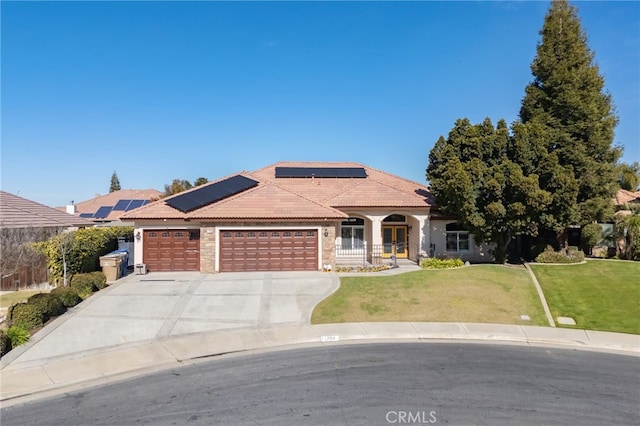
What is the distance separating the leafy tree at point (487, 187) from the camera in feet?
66.0

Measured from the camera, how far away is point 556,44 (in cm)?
2319

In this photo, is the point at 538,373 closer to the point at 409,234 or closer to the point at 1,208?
the point at 409,234

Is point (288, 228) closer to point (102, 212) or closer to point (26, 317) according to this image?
point (26, 317)

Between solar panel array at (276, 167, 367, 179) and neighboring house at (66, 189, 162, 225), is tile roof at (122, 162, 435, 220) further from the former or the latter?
neighboring house at (66, 189, 162, 225)

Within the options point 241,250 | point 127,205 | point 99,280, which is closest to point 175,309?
point 99,280

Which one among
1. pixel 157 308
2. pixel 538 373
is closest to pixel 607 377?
pixel 538 373

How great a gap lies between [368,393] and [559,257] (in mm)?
17753

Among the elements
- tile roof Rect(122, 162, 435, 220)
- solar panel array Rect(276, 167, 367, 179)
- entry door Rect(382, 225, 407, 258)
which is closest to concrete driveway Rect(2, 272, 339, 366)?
tile roof Rect(122, 162, 435, 220)

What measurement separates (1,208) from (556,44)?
32.9 meters

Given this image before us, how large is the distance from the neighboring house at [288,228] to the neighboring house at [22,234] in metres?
4.33

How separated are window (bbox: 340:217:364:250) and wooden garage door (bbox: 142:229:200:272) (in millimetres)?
9359

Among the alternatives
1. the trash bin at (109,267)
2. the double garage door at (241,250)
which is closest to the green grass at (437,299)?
the double garage door at (241,250)

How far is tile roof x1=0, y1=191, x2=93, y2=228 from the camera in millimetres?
20281

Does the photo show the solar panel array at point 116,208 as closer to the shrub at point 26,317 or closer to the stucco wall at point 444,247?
the shrub at point 26,317
